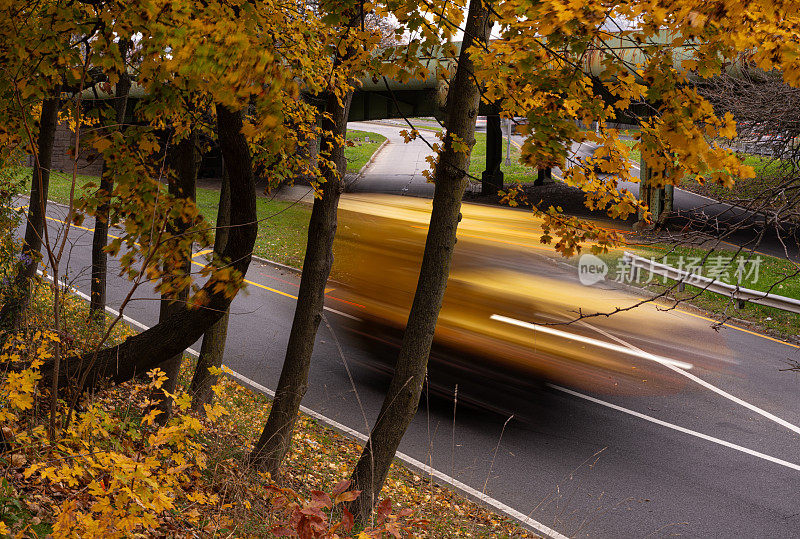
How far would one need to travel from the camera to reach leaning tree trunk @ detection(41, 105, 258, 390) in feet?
15.2

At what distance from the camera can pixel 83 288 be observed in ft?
50.8

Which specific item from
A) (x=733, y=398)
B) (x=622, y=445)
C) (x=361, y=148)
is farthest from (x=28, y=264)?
(x=361, y=148)

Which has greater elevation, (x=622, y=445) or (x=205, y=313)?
(x=205, y=313)

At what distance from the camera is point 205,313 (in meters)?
5.01

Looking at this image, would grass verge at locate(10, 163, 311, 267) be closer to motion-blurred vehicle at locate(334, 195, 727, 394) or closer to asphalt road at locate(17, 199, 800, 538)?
motion-blurred vehicle at locate(334, 195, 727, 394)

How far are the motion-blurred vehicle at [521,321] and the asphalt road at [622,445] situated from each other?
0.58m

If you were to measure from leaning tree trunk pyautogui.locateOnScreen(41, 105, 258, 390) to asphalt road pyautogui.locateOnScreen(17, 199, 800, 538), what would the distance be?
147cm

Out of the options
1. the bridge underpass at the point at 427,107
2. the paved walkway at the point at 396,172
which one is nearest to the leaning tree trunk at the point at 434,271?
the bridge underpass at the point at 427,107

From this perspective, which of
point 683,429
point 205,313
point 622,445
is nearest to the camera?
point 205,313

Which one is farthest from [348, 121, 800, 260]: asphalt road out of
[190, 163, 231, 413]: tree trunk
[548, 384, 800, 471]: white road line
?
[190, 163, 231, 413]: tree trunk

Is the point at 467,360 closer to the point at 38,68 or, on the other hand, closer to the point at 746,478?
the point at 746,478

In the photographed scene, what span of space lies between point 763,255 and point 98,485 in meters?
19.1

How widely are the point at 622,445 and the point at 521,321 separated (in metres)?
5.02

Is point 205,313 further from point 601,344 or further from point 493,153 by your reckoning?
point 493,153
